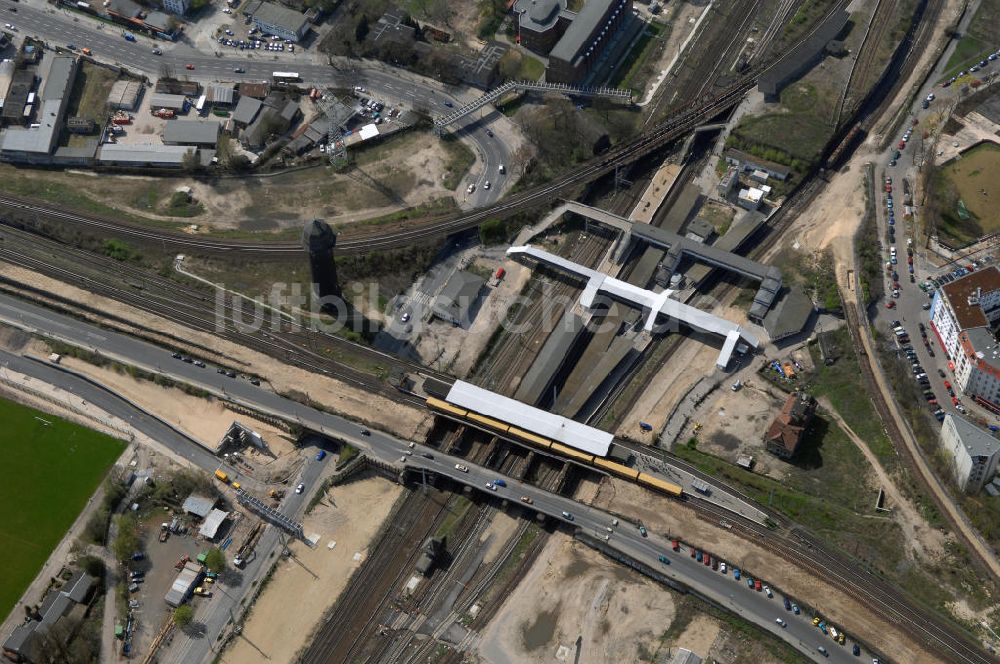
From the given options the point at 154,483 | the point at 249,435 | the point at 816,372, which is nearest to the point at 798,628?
the point at 816,372

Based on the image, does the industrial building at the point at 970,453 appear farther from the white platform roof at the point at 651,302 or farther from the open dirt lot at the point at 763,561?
the white platform roof at the point at 651,302

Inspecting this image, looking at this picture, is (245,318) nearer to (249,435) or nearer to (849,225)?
(249,435)

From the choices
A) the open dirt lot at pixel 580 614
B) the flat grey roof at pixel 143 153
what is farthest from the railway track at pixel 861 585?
the flat grey roof at pixel 143 153

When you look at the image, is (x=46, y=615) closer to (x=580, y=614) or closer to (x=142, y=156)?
(x=580, y=614)

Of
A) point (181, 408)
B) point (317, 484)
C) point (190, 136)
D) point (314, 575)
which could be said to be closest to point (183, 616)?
point (314, 575)

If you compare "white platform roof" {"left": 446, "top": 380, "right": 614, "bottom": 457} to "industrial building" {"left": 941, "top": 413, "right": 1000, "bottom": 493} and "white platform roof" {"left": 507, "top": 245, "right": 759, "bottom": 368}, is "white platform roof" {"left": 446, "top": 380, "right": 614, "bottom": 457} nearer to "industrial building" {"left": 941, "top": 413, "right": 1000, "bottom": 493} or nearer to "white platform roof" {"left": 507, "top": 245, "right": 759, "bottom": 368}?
"white platform roof" {"left": 507, "top": 245, "right": 759, "bottom": 368}

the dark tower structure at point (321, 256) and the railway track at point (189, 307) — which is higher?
the dark tower structure at point (321, 256)
